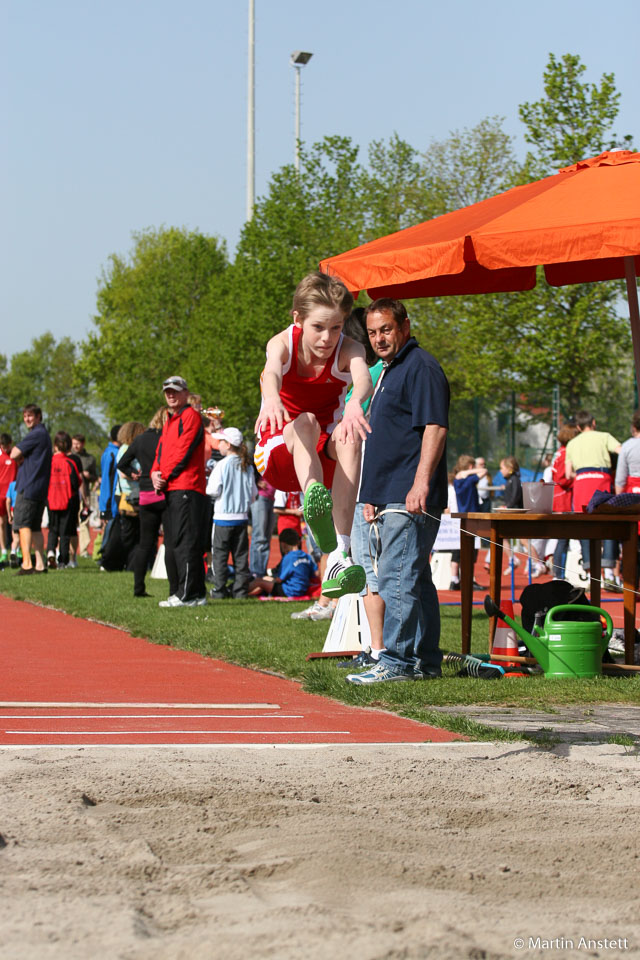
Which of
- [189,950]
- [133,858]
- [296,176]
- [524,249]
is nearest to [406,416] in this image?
[524,249]

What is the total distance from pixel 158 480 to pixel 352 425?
640cm

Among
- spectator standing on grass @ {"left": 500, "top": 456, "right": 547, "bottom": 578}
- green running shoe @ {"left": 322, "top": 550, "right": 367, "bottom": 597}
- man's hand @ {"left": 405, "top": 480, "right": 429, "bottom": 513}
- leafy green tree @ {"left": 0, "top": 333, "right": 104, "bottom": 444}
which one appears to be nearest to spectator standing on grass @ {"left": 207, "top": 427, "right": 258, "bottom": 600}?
spectator standing on grass @ {"left": 500, "top": 456, "right": 547, "bottom": 578}

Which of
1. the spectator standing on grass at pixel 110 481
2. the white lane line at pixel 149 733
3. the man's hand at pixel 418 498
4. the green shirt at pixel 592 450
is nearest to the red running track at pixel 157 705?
the white lane line at pixel 149 733

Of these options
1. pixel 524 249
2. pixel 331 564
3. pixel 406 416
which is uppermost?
pixel 524 249

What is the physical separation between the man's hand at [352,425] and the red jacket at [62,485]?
42.3ft

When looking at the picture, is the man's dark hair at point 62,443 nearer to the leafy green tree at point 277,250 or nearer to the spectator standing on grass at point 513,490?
the spectator standing on grass at point 513,490

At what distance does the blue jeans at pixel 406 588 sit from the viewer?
22.4ft

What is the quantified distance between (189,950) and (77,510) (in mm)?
15998

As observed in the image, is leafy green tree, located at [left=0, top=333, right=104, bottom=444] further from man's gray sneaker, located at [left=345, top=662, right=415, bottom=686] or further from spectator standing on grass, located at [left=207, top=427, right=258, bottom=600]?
man's gray sneaker, located at [left=345, top=662, right=415, bottom=686]

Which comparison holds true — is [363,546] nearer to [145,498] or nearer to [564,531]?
[564,531]

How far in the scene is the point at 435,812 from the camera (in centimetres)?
388

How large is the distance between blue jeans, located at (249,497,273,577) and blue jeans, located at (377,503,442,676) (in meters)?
6.89

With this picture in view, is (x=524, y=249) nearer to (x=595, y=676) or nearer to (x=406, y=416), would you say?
(x=406, y=416)

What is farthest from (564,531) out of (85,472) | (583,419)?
(85,472)
